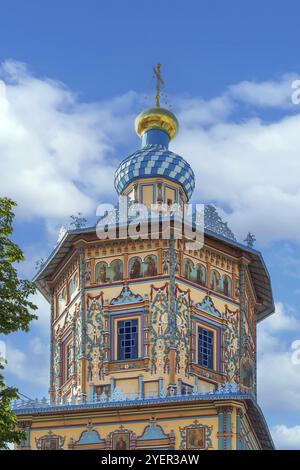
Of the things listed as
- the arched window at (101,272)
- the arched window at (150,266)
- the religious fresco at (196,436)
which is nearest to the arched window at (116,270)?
the arched window at (101,272)

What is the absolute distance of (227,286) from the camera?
1581 inches

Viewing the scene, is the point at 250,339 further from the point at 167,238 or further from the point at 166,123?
the point at 166,123

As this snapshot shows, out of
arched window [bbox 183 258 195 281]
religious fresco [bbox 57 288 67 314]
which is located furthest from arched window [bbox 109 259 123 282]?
religious fresco [bbox 57 288 67 314]

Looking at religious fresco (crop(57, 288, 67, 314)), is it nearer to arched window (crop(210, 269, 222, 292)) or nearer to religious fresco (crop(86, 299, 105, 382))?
religious fresco (crop(86, 299, 105, 382))

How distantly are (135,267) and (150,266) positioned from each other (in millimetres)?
503

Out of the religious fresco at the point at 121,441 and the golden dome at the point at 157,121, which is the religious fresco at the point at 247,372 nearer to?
the religious fresco at the point at 121,441

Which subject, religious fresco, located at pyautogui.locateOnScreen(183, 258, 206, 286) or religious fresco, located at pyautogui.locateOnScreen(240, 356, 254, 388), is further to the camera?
religious fresco, located at pyautogui.locateOnScreen(240, 356, 254, 388)

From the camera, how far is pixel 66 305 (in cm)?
4053

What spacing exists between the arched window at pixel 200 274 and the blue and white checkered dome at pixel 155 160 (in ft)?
14.0

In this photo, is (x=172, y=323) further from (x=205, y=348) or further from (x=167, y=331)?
(x=205, y=348)

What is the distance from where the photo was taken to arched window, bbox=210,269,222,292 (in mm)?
39719

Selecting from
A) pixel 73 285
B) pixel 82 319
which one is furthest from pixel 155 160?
pixel 82 319

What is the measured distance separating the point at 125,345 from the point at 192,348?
2.15m
